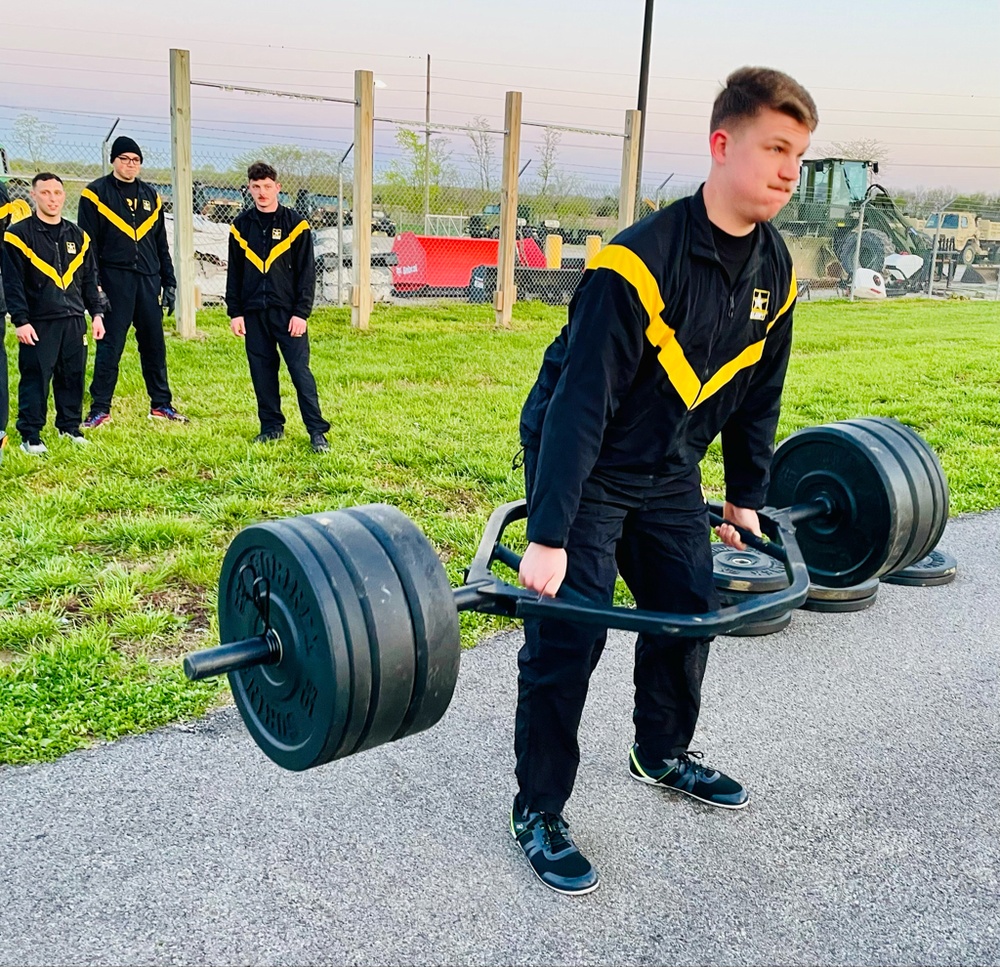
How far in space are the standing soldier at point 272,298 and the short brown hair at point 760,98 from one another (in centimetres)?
504

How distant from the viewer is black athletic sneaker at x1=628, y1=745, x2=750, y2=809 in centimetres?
312

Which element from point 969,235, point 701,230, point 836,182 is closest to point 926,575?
point 701,230

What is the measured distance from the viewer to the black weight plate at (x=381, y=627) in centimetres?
217

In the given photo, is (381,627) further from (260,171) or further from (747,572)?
(260,171)

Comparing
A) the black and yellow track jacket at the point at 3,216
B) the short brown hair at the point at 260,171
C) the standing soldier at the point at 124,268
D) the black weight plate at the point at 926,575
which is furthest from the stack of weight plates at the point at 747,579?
the standing soldier at the point at 124,268

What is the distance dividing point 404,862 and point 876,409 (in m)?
7.58

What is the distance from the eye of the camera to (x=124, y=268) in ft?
26.3

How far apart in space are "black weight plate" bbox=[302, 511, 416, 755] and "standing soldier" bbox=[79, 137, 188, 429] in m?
6.11

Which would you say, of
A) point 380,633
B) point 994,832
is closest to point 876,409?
point 994,832

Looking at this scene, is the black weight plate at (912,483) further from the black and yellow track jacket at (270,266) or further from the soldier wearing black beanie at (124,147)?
the soldier wearing black beanie at (124,147)

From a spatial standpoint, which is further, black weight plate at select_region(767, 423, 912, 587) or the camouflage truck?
the camouflage truck

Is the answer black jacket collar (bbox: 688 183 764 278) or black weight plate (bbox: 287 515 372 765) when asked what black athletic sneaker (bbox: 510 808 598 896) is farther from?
black jacket collar (bbox: 688 183 764 278)

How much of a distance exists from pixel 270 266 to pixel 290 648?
5437mm

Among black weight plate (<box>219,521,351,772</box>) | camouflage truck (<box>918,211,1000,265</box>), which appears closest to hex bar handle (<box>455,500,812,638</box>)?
black weight plate (<box>219,521,351,772</box>)
